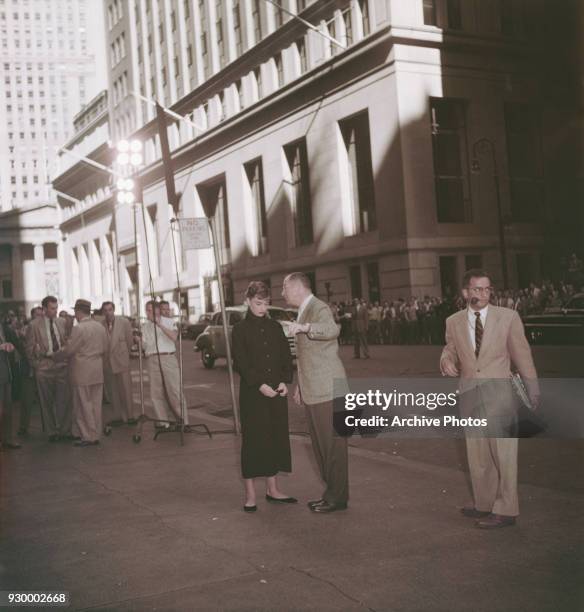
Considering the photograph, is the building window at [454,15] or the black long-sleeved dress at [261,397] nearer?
the black long-sleeved dress at [261,397]

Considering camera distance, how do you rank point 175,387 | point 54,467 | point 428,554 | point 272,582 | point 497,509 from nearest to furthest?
point 272,582 < point 428,554 < point 497,509 < point 54,467 < point 175,387

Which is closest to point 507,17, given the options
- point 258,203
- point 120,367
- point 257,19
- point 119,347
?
point 257,19

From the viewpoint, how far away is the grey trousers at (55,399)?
11.0 metres

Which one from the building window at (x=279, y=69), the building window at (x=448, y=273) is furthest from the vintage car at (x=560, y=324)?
the building window at (x=279, y=69)

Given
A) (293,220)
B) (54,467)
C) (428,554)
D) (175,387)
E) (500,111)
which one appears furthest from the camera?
(293,220)

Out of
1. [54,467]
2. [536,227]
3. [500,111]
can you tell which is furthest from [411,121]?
[54,467]

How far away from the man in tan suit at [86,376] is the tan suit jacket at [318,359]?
4985mm

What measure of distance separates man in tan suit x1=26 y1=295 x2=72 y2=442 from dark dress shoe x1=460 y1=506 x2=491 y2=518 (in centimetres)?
676

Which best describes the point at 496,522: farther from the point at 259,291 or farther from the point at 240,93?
the point at 240,93

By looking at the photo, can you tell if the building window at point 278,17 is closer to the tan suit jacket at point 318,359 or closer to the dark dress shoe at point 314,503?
the tan suit jacket at point 318,359

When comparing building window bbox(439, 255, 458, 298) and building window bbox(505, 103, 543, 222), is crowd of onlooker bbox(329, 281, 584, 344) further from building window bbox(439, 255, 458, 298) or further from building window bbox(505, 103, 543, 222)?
building window bbox(505, 103, 543, 222)

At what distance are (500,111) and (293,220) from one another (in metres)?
12.1

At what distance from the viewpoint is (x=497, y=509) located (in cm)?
536

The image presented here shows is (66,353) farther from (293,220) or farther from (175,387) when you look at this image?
(293,220)
